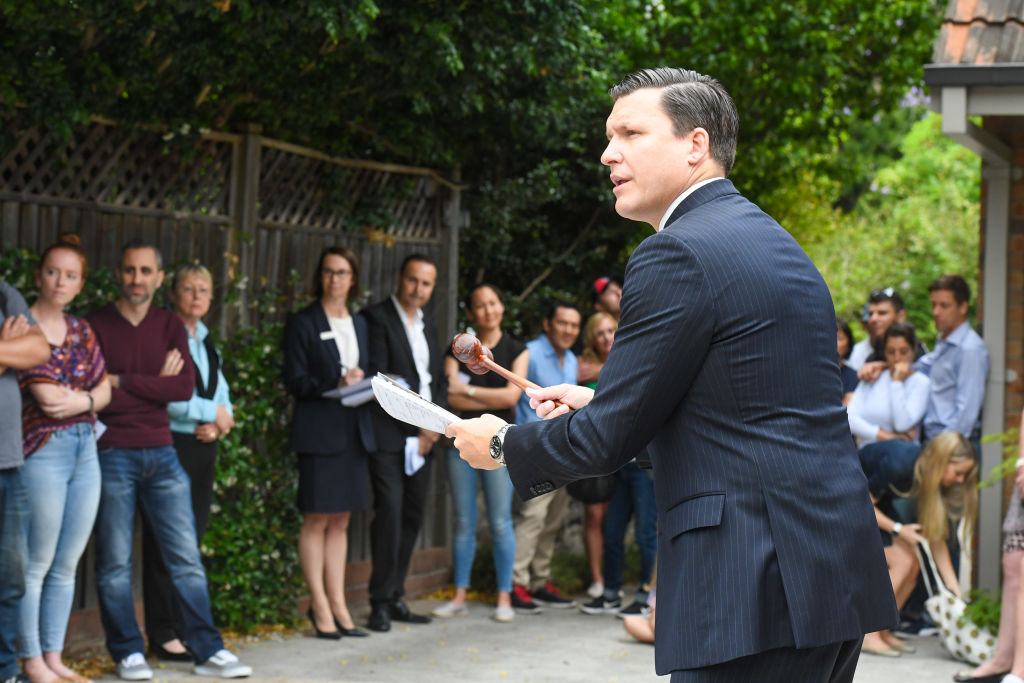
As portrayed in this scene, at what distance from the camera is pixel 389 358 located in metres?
7.62

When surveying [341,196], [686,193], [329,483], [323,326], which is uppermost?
[341,196]

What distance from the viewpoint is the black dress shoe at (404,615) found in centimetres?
784

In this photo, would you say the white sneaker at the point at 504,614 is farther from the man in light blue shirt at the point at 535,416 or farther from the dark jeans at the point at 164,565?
the dark jeans at the point at 164,565

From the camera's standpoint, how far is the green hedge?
7016 millimetres

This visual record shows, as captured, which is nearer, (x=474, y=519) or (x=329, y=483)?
(x=329, y=483)

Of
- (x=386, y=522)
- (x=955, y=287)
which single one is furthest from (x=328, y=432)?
(x=955, y=287)

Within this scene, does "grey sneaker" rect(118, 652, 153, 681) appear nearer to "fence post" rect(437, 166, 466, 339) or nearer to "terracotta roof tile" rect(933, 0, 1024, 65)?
"fence post" rect(437, 166, 466, 339)

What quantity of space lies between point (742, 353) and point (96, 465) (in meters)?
4.13

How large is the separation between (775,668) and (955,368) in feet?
18.4

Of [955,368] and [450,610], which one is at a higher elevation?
[955,368]

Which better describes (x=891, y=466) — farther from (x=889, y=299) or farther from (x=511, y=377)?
(x=511, y=377)

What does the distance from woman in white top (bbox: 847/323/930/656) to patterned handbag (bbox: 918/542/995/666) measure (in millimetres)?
196

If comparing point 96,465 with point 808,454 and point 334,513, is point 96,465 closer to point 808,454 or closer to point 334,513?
point 334,513

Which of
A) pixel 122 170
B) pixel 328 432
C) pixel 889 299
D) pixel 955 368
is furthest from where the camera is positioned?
pixel 889 299
